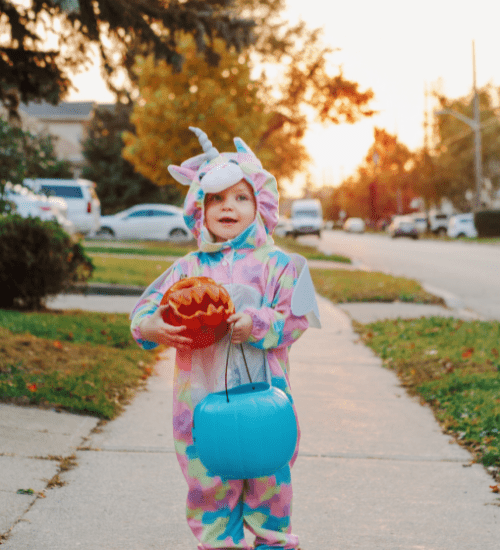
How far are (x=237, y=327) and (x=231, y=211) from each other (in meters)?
0.52

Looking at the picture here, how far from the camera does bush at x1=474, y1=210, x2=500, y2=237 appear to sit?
1581 inches

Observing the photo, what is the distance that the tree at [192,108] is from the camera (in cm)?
2564

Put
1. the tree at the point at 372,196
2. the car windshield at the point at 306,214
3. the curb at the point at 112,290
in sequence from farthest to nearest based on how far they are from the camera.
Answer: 1. the tree at the point at 372,196
2. the car windshield at the point at 306,214
3. the curb at the point at 112,290

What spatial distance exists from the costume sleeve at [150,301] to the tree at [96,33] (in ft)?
14.7

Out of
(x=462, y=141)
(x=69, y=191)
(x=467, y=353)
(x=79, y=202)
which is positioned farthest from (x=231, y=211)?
(x=462, y=141)

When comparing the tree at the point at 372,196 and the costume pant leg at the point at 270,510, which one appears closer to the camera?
the costume pant leg at the point at 270,510

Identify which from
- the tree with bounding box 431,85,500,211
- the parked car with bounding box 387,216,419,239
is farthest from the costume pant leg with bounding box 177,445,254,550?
the tree with bounding box 431,85,500,211

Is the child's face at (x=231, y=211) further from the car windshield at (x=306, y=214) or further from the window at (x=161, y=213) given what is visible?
the car windshield at (x=306, y=214)

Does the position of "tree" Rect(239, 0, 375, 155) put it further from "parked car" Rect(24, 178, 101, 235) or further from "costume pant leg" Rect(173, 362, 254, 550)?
"costume pant leg" Rect(173, 362, 254, 550)

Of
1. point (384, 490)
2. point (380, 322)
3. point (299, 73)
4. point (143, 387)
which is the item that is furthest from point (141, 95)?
point (384, 490)

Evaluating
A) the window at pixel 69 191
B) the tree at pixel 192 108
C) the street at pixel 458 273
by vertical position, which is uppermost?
the tree at pixel 192 108

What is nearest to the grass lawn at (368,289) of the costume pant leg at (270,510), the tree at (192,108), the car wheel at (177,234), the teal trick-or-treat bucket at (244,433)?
the costume pant leg at (270,510)

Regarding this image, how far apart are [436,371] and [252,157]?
4122mm

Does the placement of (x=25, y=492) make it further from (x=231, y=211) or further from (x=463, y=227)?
(x=463, y=227)
